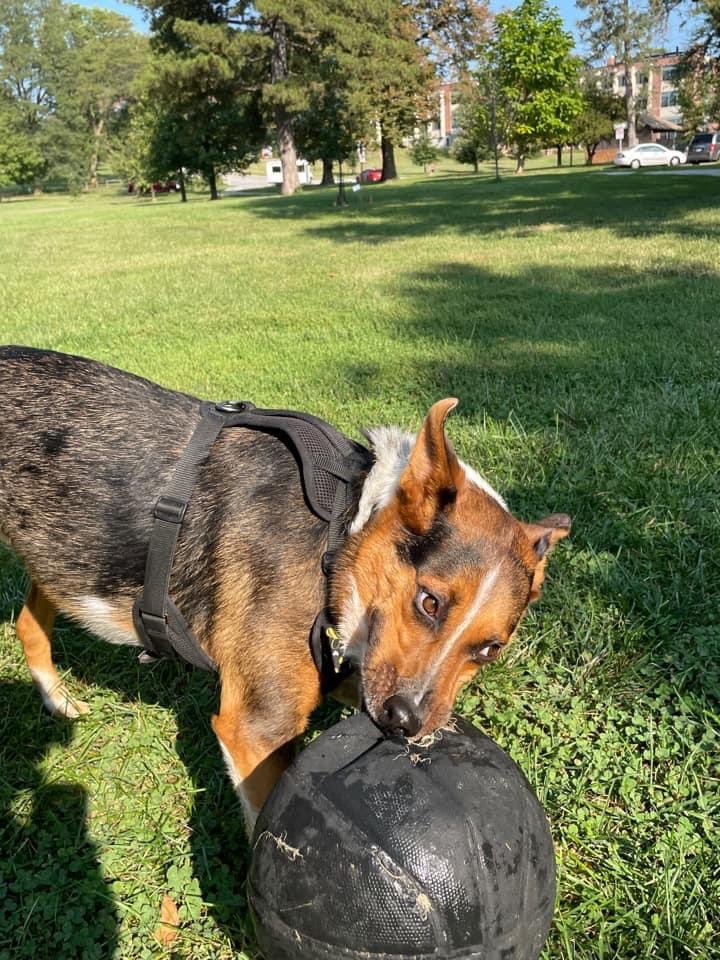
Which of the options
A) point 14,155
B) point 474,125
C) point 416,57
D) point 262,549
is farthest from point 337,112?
point 14,155

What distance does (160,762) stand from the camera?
3447 millimetres

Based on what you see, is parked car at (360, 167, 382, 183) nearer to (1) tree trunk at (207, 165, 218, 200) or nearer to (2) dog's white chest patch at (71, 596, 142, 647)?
(1) tree trunk at (207, 165, 218, 200)

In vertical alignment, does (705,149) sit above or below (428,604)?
above

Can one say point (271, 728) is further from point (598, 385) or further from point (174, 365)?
point (174, 365)

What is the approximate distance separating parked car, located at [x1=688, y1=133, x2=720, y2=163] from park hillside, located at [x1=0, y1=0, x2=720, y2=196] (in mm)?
5883

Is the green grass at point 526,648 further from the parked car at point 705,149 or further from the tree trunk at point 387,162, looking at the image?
the parked car at point 705,149

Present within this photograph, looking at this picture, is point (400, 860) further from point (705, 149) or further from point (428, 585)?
point (705, 149)

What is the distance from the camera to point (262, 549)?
9.45ft

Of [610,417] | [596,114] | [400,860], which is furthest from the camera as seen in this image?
[596,114]

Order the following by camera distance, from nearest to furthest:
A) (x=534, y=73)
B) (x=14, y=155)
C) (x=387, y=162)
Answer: (x=534, y=73), (x=387, y=162), (x=14, y=155)

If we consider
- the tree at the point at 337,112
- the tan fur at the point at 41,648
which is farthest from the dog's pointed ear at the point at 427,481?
the tree at the point at 337,112

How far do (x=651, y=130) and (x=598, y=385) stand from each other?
99.9 m

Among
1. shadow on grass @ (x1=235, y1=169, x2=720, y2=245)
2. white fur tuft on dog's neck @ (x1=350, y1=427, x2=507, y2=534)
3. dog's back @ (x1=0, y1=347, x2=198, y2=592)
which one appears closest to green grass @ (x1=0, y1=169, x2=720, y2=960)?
dog's back @ (x1=0, y1=347, x2=198, y2=592)

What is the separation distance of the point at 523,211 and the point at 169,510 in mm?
22561
